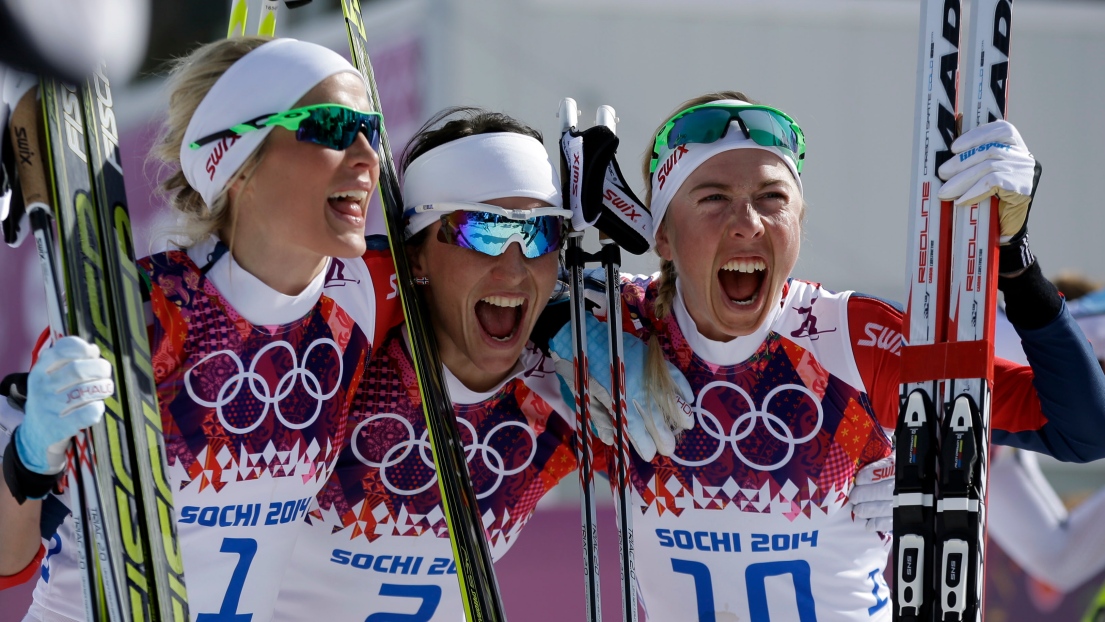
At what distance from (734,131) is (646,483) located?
1.04 m

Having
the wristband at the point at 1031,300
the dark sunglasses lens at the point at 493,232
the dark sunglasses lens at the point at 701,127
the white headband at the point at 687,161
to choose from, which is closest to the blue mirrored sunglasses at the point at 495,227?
the dark sunglasses lens at the point at 493,232

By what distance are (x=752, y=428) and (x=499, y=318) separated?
80 centimetres

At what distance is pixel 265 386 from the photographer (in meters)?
2.93

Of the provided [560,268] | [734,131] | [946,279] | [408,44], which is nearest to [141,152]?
[408,44]

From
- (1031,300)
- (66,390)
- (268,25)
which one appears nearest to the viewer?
(66,390)

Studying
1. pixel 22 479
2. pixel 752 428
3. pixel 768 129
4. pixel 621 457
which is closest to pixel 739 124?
pixel 768 129

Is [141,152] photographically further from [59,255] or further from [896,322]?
[896,322]

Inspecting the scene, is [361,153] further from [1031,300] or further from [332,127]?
[1031,300]

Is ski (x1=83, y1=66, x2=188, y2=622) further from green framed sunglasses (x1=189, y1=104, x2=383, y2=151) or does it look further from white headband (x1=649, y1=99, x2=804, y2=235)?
white headband (x1=649, y1=99, x2=804, y2=235)

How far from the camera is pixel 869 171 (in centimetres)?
901

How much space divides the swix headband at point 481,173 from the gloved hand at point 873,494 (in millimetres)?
1176

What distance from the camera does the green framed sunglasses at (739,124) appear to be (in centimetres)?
323

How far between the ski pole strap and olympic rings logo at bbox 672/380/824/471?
0.53 meters

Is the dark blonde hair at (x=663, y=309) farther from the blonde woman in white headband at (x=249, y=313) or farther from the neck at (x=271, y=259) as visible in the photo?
the neck at (x=271, y=259)
